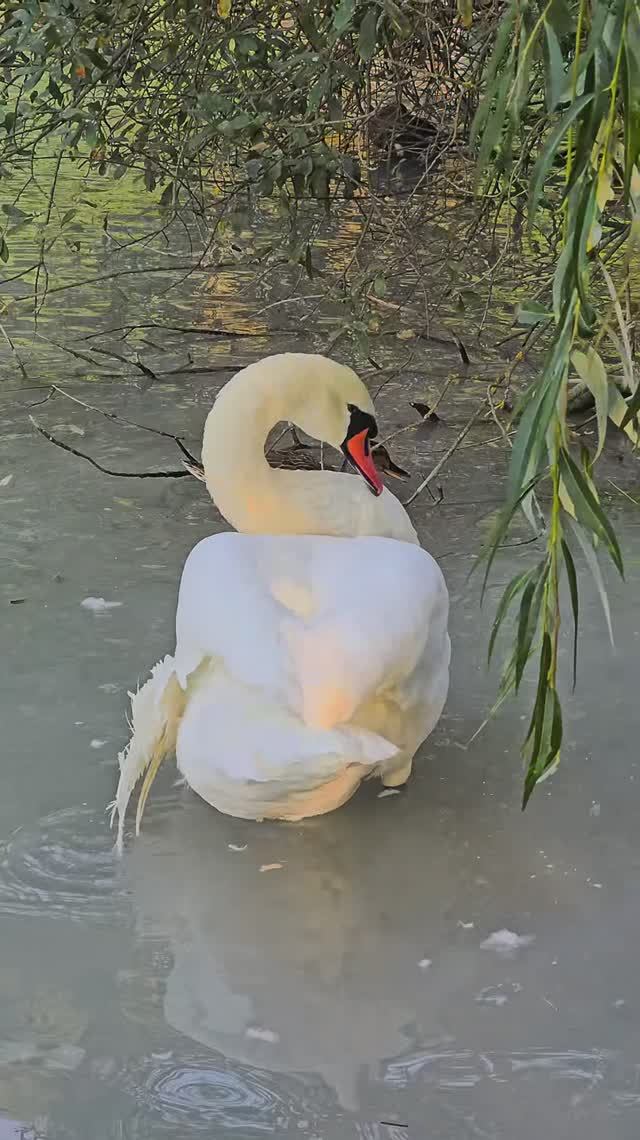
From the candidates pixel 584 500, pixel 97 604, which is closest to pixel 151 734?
pixel 97 604

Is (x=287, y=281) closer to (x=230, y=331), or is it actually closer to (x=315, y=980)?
(x=230, y=331)

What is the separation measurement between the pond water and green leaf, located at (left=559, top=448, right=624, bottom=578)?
34.3 inches

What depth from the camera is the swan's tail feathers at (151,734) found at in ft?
8.53

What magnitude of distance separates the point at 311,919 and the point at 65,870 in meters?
0.45

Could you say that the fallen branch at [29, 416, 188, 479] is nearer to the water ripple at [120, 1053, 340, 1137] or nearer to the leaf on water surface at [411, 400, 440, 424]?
the leaf on water surface at [411, 400, 440, 424]

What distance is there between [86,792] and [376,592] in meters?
0.72

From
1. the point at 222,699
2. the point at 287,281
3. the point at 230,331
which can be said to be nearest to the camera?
the point at 222,699

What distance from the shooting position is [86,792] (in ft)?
9.10

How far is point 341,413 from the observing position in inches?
120

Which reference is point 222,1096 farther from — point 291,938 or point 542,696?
point 542,696

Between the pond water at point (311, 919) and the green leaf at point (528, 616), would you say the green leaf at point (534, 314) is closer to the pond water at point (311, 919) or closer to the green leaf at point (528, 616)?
the green leaf at point (528, 616)

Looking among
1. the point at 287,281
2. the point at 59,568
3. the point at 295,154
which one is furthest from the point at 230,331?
the point at 59,568

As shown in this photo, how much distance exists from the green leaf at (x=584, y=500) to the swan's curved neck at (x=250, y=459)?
132cm

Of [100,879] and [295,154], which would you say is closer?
[100,879]
